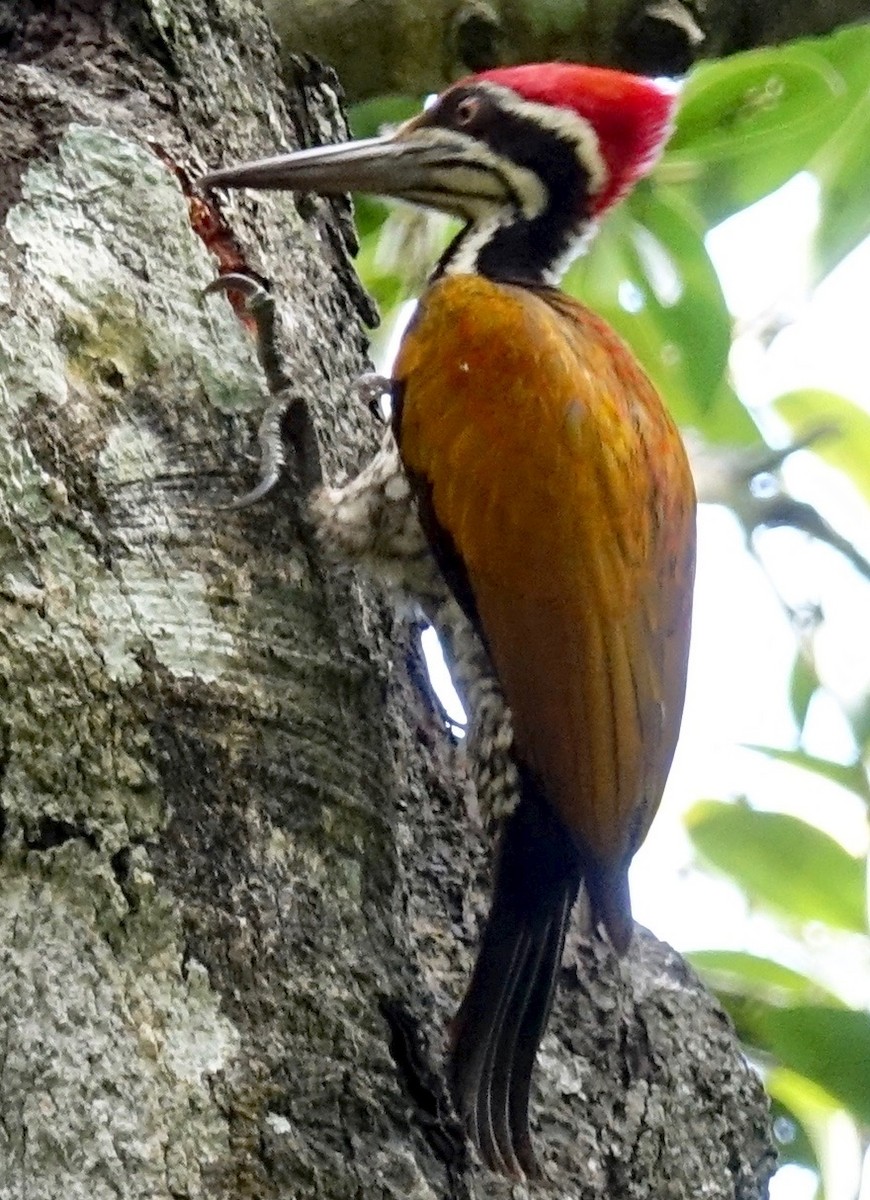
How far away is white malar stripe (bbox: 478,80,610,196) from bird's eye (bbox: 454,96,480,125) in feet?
0.08

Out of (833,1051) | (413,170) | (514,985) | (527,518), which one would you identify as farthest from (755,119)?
(514,985)

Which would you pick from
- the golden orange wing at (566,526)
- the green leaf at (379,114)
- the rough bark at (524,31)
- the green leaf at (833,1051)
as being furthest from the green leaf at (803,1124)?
the green leaf at (379,114)

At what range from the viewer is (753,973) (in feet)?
8.13

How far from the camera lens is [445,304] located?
2205 mm

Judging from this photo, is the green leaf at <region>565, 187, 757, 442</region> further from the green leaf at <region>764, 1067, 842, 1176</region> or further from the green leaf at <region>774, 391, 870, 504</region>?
the green leaf at <region>764, 1067, 842, 1176</region>

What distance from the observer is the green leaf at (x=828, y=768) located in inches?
106

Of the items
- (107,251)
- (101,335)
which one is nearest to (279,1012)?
(101,335)

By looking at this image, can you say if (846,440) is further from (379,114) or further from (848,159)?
(379,114)

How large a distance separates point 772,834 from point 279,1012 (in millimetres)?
1221

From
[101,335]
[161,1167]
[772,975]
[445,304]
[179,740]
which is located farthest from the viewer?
[772,975]

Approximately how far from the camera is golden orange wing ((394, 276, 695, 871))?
1.87 meters

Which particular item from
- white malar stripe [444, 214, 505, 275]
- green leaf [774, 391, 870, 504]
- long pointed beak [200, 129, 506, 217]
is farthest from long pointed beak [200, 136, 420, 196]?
green leaf [774, 391, 870, 504]

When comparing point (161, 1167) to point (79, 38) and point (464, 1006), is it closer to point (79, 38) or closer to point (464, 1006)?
point (464, 1006)

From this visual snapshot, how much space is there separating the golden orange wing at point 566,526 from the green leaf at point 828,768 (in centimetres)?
66
